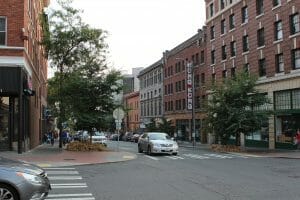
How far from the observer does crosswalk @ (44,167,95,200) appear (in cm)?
1233

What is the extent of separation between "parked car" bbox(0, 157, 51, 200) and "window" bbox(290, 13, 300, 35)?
102 ft

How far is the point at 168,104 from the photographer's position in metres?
76.9

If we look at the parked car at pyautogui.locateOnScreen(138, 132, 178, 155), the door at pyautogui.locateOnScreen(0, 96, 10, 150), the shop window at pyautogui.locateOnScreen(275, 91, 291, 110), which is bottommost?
the parked car at pyautogui.locateOnScreen(138, 132, 178, 155)

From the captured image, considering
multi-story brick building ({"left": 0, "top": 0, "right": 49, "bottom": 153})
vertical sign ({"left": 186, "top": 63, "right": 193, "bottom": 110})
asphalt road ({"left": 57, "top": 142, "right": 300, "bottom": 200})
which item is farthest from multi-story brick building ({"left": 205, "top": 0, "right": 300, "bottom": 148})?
multi-story brick building ({"left": 0, "top": 0, "right": 49, "bottom": 153})

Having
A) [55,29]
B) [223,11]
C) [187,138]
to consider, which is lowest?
[187,138]

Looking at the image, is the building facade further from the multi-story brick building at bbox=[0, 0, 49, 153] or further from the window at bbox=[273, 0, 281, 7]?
the multi-story brick building at bbox=[0, 0, 49, 153]

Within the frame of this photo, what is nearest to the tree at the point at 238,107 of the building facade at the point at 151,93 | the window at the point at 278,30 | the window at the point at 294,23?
the window at the point at 294,23

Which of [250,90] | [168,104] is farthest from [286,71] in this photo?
[168,104]

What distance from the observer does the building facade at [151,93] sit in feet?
268

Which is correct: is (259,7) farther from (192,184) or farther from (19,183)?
(19,183)

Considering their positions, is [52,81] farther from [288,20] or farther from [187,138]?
[187,138]

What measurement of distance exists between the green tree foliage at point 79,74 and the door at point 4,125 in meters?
6.10

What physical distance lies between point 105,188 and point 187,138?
2092 inches

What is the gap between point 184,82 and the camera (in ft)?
221
